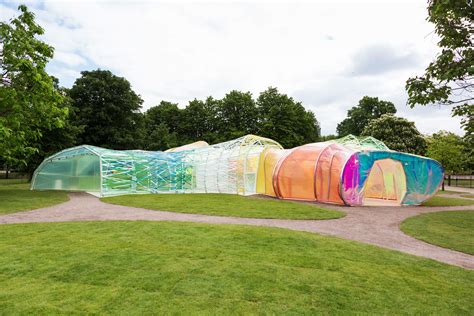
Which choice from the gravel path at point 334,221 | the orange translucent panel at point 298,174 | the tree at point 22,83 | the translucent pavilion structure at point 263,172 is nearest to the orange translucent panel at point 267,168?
the translucent pavilion structure at point 263,172

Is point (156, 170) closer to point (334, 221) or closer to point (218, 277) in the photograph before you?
point (334, 221)

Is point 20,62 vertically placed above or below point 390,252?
above

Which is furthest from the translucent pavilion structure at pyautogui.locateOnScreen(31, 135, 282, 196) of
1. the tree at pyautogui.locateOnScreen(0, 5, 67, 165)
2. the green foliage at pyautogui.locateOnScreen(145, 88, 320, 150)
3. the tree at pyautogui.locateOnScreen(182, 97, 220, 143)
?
the tree at pyautogui.locateOnScreen(182, 97, 220, 143)

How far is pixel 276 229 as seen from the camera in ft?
33.2

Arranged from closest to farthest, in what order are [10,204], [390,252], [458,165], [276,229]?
1. [390,252]
2. [276,229]
3. [10,204]
4. [458,165]

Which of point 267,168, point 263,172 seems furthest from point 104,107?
point 267,168

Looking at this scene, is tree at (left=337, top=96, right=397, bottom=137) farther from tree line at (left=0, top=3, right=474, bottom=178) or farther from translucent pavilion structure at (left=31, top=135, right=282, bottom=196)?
translucent pavilion structure at (left=31, top=135, right=282, bottom=196)

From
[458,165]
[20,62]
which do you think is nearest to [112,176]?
[20,62]

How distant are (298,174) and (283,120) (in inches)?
1165

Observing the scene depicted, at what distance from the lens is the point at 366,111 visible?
206 ft

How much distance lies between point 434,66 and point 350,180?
41.6ft

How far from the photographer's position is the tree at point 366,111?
6209 cm

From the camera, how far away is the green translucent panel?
915 inches

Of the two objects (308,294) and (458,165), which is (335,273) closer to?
(308,294)
